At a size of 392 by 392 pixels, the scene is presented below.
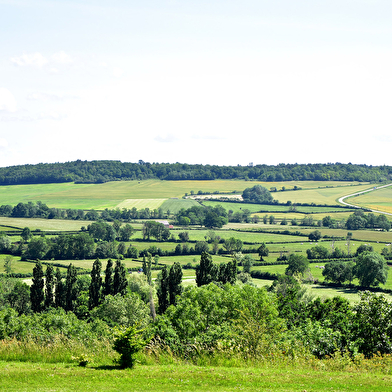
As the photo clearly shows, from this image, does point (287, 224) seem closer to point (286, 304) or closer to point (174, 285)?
point (174, 285)

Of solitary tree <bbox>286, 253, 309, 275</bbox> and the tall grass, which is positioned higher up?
the tall grass

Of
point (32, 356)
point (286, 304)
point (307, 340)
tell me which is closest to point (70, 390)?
point (32, 356)

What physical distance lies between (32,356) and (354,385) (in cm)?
1461

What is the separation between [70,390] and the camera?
56.1 ft

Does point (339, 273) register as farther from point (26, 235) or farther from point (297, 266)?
point (26, 235)

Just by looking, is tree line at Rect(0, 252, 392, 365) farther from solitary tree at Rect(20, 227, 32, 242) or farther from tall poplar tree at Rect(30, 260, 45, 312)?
solitary tree at Rect(20, 227, 32, 242)

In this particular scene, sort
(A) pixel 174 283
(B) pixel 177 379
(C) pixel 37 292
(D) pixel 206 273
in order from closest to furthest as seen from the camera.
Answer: (B) pixel 177 379, (A) pixel 174 283, (C) pixel 37 292, (D) pixel 206 273

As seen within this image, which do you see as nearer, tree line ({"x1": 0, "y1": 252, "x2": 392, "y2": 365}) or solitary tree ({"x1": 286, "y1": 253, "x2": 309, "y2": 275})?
tree line ({"x1": 0, "y1": 252, "x2": 392, "y2": 365})

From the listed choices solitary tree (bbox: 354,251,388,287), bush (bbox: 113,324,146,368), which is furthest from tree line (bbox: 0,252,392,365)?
solitary tree (bbox: 354,251,388,287)

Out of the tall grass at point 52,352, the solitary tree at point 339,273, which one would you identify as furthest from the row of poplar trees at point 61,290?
the tall grass at point 52,352

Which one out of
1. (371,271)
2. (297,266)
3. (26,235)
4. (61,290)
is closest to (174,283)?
(61,290)

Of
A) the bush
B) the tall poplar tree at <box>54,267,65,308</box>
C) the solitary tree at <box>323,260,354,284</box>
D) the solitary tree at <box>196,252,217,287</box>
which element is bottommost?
the solitary tree at <box>323,260,354,284</box>

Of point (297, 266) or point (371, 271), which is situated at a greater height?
point (371, 271)

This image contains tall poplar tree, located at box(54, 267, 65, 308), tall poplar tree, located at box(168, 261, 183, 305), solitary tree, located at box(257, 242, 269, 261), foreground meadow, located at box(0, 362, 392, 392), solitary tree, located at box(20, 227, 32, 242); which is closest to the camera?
foreground meadow, located at box(0, 362, 392, 392)
